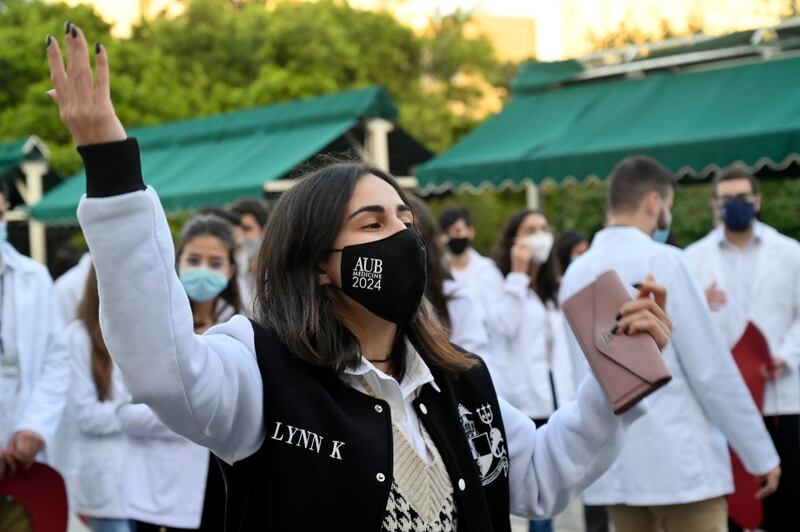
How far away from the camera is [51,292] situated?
553cm

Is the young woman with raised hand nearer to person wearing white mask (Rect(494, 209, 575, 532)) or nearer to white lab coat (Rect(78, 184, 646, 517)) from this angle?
white lab coat (Rect(78, 184, 646, 517))

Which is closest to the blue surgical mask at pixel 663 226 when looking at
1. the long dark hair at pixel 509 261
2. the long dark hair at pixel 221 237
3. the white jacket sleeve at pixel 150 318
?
the long dark hair at pixel 221 237

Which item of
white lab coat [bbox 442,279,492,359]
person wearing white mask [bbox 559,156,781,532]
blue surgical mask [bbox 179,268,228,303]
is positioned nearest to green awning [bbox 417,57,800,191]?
white lab coat [bbox 442,279,492,359]

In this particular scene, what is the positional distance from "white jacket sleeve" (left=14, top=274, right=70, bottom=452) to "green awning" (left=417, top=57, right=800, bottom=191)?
6.78m

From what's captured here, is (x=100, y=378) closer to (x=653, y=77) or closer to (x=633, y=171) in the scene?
(x=633, y=171)

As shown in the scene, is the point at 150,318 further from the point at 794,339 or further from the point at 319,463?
the point at 794,339

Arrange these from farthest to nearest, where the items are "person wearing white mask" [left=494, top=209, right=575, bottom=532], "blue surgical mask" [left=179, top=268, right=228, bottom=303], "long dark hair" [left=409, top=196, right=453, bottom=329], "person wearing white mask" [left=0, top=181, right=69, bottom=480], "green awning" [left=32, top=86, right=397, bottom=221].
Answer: "green awning" [left=32, top=86, right=397, bottom=221] → "person wearing white mask" [left=494, top=209, right=575, bottom=532] → "long dark hair" [left=409, top=196, right=453, bottom=329] → "person wearing white mask" [left=0, top=181, right=69, bottom=480] → "blue surgical mask" [left=179, top=268, right=228, bottom=303]

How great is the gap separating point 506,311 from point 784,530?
2.08m

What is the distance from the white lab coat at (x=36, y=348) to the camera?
5.29 meters

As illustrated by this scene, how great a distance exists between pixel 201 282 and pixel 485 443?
2.59 meters

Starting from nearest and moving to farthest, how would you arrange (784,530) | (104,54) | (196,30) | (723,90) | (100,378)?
(104,54), (100,378), (784,530), (723,90), (196,30)

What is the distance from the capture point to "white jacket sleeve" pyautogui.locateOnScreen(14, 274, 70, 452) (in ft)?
17.2

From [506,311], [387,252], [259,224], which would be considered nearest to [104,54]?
[387,252]

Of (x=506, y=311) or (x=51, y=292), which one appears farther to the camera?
(x=506, y=311)
